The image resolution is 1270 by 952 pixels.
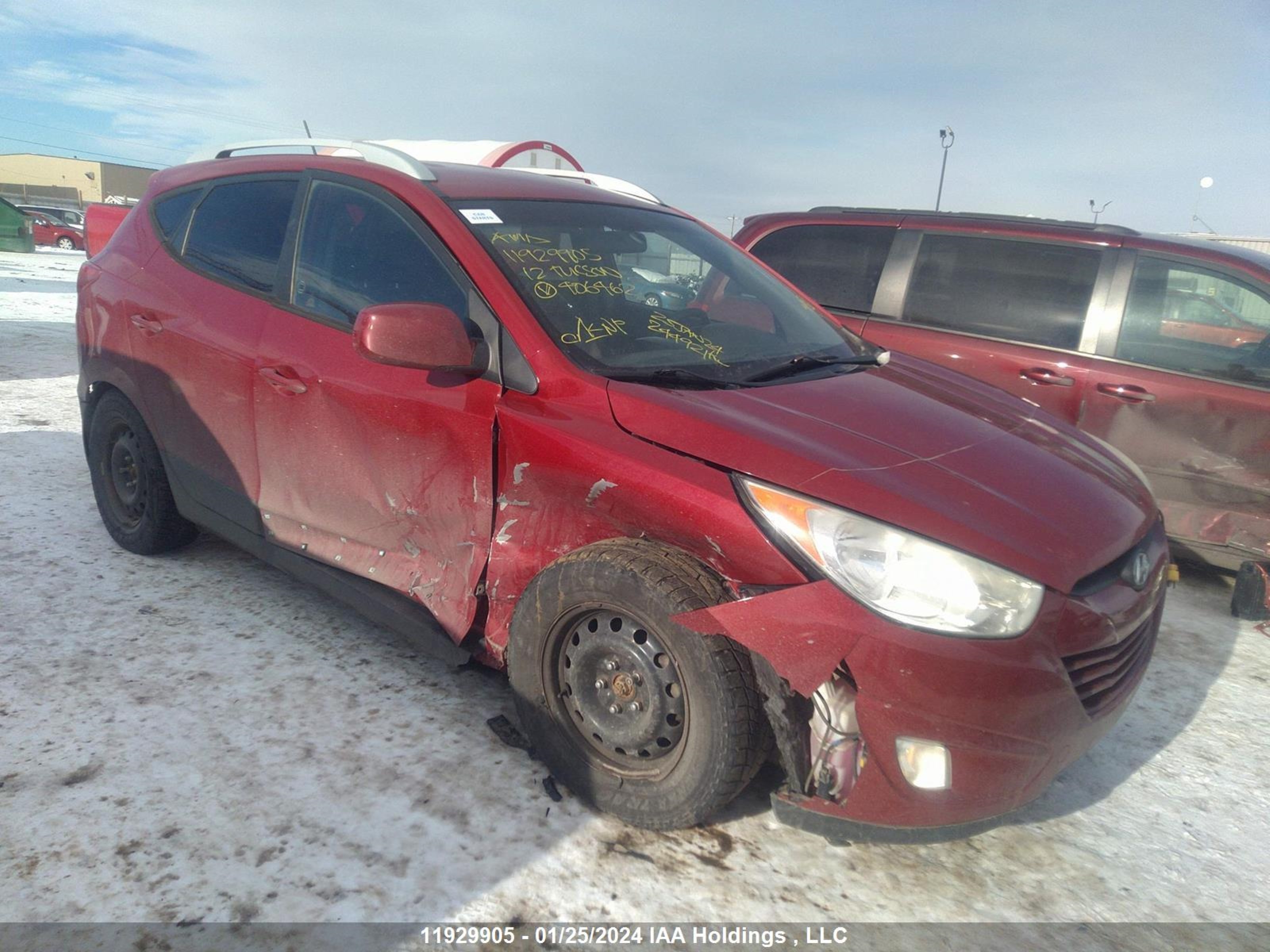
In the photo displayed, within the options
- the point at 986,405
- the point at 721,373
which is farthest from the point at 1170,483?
the point at 721,373

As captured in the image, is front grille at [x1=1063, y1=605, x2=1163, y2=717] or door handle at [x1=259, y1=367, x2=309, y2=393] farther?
door handle at [x1=259, y1=367, x2=309, y2=393]

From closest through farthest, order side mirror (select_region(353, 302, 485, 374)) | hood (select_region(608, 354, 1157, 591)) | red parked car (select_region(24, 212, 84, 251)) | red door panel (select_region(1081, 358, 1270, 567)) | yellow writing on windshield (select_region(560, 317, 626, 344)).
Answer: hood (select_region(608, 354, 1157, 591)) → side mirror (select_region(353, 302, 485, 374)) → yellow writing on windshield (select_region(560, 317, 626, 344)) → red door panel (select_region(1081, 358, 1270, 567)) → red parked car (select_region(24, 212, 84, 251))

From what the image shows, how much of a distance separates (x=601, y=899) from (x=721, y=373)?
57.8 inches

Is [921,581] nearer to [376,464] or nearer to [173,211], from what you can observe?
[376,464]

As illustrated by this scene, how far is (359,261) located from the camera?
3.03 metres

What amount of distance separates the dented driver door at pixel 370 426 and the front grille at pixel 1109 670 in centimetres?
159

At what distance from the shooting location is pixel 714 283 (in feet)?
11.2

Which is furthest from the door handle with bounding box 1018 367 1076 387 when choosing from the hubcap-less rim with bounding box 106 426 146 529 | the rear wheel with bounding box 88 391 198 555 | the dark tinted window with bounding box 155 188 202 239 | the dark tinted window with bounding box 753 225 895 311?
the hubcap-less rim with bounding box 106 426 146 529

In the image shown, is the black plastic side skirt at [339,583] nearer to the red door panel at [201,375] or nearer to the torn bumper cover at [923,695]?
the red door panel at [201,375]

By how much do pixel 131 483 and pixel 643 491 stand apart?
284 centimetres

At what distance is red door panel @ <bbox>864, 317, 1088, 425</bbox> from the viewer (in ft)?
15.3

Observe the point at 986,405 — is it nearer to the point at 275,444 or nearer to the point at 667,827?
the point at 667,827

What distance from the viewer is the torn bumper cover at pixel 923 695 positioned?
1.98 m

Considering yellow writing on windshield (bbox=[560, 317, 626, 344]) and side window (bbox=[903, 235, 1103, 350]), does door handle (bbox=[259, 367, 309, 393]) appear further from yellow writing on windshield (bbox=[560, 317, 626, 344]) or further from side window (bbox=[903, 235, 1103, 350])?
side window (bbox=[903, 235, 1103, 350])
